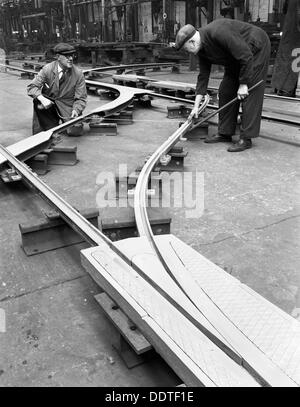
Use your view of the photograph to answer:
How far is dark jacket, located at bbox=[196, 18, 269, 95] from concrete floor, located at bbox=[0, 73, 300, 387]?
102 cm

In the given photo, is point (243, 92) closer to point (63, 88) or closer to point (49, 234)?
point (63, 88)

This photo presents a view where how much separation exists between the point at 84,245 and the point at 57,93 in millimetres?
3334

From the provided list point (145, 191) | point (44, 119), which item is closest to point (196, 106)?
point (44, 119)

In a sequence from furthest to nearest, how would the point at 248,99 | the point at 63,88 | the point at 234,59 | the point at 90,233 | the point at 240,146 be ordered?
the point at 63,88, the point at 240,146, the point at 248,99, the point at 234,59, the point at 90,233

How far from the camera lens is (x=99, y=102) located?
888cm

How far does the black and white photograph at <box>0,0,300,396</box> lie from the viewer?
1.70 m

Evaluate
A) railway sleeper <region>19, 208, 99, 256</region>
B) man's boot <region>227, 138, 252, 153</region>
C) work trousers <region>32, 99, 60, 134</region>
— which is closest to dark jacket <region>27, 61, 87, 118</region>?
work trousers <region>32, 99, 60, 134</region>

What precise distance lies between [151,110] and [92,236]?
576 centimetres

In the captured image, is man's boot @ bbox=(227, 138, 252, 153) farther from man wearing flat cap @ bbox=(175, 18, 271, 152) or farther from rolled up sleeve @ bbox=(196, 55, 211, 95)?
rolled up sleeve @ bbox=(196, 55, 211, 95)

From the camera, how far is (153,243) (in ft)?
7.68

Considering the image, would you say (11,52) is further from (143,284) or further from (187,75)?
(143,284)

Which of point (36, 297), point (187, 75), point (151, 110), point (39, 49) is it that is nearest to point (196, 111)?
point (151, 110)

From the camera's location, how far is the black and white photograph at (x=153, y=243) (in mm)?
1701

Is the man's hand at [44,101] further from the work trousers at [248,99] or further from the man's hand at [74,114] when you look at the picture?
the work trousers at [248,99]
